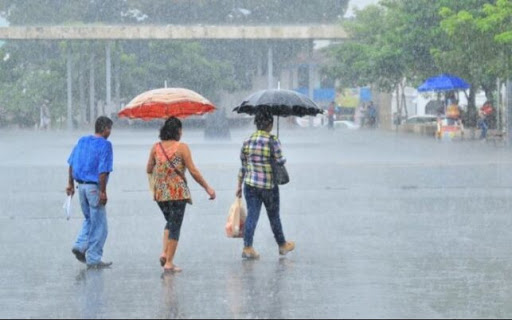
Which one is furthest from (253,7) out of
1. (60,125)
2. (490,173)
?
(490,173)

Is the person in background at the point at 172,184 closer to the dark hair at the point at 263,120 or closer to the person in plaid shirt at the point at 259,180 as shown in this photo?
the person in plaid shirt at the point at 259,180

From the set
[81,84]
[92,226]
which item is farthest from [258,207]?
[81,84]

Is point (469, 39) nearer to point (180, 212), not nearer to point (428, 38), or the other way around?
point (428, 38)

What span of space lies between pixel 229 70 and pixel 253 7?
733cm

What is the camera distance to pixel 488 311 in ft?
28.7

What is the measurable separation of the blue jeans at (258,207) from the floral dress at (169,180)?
100cm

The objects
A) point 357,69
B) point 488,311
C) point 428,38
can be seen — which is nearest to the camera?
point 488,311

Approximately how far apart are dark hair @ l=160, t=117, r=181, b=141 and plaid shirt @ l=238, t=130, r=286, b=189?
872mm

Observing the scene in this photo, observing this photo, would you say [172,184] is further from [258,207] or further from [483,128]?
[483,128]

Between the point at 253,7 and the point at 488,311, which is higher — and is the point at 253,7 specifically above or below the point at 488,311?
above

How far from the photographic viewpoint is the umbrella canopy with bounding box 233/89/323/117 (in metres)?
12.3

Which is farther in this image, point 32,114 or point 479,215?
point 32,114

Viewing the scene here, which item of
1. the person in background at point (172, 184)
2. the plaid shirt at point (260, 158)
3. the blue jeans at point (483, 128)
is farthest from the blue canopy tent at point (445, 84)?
the person in background at point (172, 184)

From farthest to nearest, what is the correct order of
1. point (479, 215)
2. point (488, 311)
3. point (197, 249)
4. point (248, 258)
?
point (479, 215)
point (197, 249)
point (248, 258)
point (488, 311)
